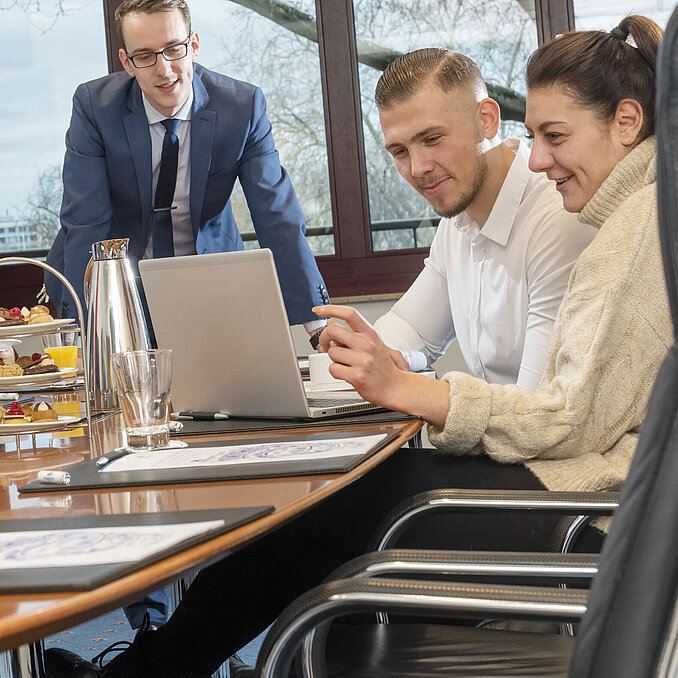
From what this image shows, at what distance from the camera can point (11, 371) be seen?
1347 mm

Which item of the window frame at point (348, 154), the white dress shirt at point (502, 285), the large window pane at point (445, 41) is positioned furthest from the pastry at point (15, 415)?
the large window pane at point (445, 41)

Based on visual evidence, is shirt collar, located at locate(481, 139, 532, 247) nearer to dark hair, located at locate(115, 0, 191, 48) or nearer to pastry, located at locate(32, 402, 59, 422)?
pastry, located at locate(32, 402, 59, 422)

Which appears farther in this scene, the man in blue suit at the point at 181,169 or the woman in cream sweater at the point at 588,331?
the man in blue suit at the point at 181,169

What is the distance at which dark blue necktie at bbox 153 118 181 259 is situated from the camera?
105 inches

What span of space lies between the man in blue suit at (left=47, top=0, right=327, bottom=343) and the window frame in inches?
36.6

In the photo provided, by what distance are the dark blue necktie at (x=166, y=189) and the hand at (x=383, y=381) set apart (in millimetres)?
1411

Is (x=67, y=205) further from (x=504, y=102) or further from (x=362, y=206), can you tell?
(x=504, y=102)

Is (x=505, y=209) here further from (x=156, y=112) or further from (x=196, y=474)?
(x=156, y=112)

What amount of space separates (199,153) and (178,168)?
0.08m

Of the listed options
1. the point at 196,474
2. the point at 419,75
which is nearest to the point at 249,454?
the point at 196,474

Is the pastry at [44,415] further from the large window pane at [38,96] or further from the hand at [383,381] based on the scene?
the large window pane at [38,96]

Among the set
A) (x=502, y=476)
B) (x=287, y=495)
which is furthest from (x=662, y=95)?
(x=502, y=476)

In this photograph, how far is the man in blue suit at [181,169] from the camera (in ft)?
8.50

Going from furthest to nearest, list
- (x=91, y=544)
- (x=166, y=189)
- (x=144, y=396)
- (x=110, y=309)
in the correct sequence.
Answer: (x=166, y=189) < (x=110, y=309) < (x=144, y=396) < (x=91, y=544)
